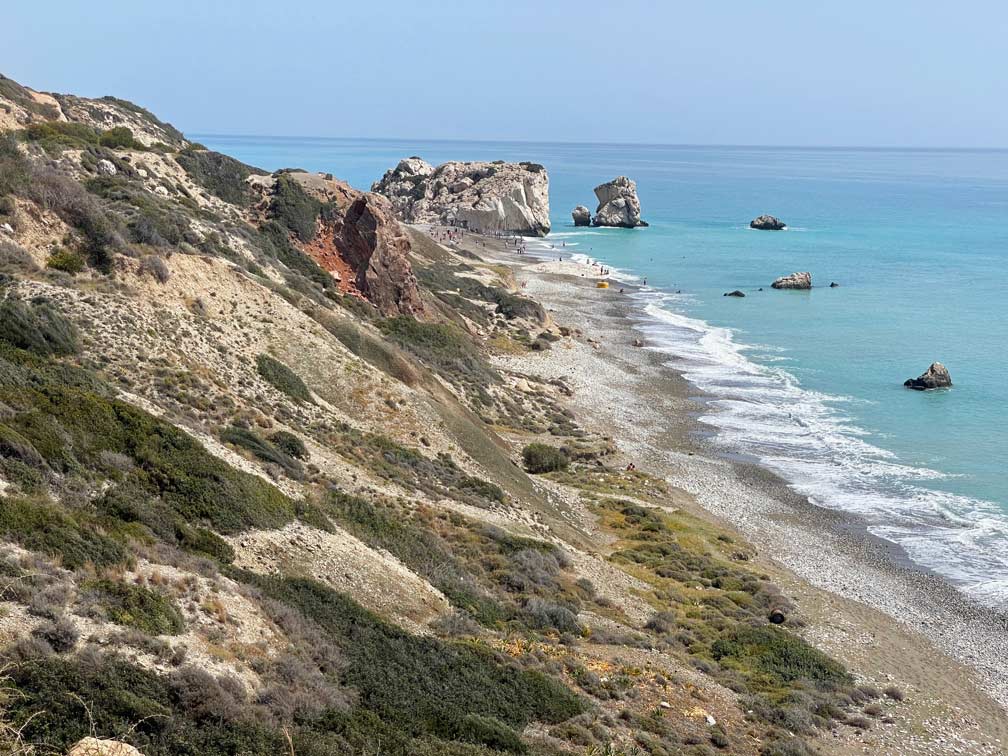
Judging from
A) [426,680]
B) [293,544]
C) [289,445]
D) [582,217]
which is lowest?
[426,680]

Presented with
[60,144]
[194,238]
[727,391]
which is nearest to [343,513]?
[194,238]

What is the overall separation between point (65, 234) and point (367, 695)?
20.4 m

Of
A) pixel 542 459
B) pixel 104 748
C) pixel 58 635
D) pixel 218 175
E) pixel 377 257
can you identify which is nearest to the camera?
pixel 104 748

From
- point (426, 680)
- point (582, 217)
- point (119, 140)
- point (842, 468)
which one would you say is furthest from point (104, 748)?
point (582, 217)

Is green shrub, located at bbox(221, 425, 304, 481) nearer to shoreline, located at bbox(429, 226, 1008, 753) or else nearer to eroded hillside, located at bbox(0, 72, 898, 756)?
eroded hillside, located at bbox(0, 72, 898, 756)

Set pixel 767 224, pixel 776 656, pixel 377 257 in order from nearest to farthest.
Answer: pixel 776 656 < pixel 377 257 < pixel 767 224

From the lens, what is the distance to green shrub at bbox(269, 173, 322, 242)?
156 feet

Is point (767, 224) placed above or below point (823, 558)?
above

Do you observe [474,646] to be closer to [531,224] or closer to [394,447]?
[394,447]

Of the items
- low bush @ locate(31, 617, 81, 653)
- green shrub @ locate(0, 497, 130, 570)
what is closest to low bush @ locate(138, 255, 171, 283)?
green shrub @ locate(0, 497, 130, 570)

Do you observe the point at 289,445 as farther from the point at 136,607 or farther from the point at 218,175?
the point at 218,175

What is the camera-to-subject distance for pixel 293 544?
57.5 ft

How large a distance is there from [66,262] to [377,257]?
23.2 m

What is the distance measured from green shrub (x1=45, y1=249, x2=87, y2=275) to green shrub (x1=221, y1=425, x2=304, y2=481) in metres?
8.51
